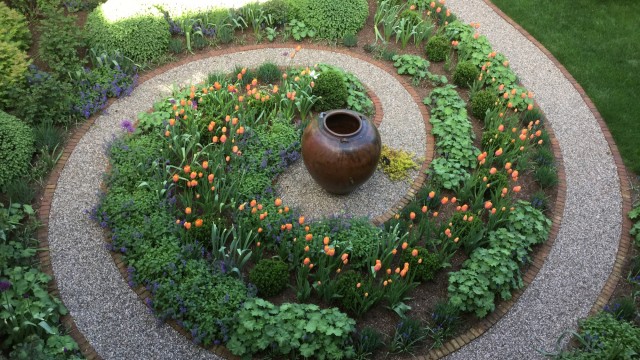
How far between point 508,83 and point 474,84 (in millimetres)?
659

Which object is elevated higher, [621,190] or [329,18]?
[329,18]

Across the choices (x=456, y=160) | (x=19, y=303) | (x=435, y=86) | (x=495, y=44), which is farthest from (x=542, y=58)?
(x=19, y=303)

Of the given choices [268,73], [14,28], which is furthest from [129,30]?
[268,73]

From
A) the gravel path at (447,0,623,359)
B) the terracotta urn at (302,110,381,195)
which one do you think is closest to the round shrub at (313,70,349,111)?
the terracotta urn at (302,110,381,195)

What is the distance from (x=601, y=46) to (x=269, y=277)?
25.8ft

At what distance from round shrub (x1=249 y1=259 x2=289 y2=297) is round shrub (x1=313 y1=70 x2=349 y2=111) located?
311cm

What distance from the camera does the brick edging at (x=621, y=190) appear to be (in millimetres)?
6941

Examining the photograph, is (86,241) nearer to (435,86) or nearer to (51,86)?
(51,86)

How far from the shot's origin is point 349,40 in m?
10.2

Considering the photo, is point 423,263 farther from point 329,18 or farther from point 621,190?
point 329,18

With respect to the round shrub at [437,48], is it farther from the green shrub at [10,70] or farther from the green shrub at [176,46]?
the green shrub at [10,70]

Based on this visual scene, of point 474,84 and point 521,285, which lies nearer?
point 521,285

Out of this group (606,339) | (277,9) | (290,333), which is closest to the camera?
(290,333)

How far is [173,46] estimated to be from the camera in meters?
9.73
